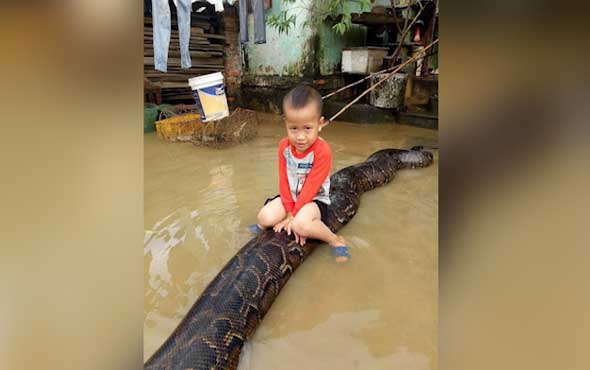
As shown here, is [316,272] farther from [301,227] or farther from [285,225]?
[285,225]

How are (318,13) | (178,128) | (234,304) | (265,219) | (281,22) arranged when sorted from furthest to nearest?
(281,22), (318,13), (178,128), (265,219), (234,304)

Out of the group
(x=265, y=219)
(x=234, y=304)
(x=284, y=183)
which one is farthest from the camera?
(x=284, y=183)

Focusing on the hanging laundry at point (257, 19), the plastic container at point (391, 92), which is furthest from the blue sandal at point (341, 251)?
the plastic container at point (391, 92)

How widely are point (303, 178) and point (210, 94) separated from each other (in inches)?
91.3

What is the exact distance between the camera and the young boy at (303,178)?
9.59 ft

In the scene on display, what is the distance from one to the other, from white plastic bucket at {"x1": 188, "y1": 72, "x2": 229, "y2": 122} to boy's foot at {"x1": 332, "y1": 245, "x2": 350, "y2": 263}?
2702 millimetres

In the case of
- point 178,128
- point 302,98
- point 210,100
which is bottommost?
point 178,128

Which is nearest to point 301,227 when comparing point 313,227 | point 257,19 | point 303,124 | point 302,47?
point 313,227

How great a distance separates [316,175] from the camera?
3168 millimetres

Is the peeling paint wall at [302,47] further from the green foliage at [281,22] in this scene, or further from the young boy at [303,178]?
the young boy at [303,178]

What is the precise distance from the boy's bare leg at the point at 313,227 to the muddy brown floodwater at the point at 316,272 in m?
0.11

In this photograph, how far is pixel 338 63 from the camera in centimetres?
920
